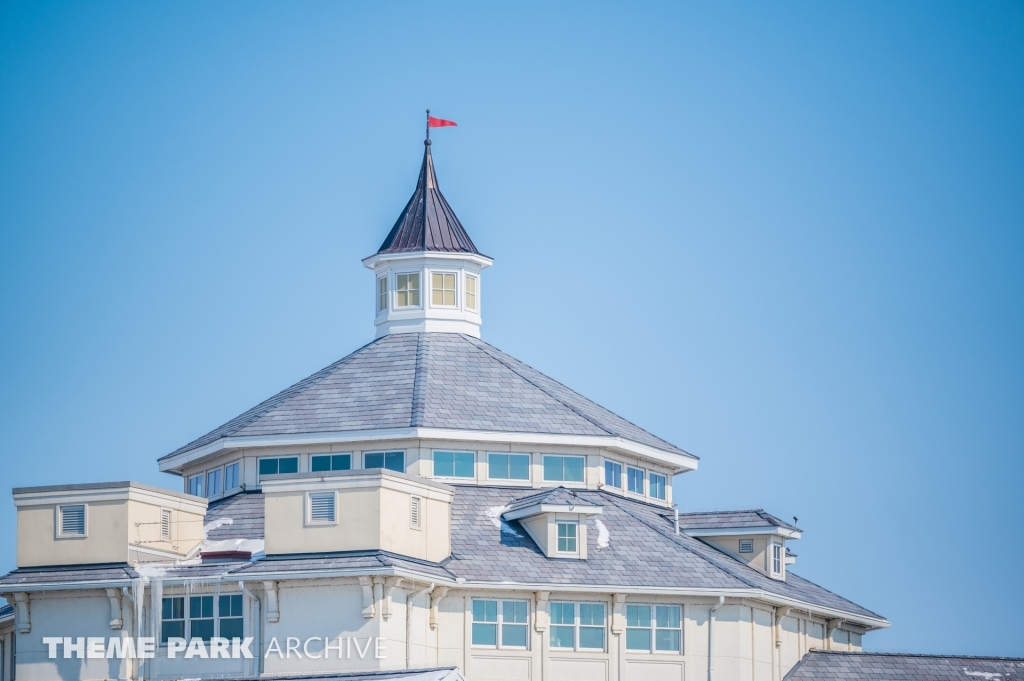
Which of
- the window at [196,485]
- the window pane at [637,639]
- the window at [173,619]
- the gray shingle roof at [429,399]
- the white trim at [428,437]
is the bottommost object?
the window pane at [637,639]

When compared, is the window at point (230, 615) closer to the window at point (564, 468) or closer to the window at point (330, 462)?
the window at point (330, 462)

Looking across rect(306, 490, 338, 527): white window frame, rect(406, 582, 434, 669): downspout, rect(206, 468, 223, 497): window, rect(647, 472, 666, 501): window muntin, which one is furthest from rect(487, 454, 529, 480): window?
rect(206, 468, 223, 497): window

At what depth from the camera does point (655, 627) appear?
65.4m

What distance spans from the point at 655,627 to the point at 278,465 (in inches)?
529

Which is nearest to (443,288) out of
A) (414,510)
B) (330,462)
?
(330,462)

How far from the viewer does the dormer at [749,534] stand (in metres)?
70.2

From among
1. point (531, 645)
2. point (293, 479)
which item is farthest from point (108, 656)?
point (531, 645)

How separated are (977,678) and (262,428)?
24.1 meters

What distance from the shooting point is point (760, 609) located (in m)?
66.9

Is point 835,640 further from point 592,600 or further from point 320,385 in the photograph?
point 320,385

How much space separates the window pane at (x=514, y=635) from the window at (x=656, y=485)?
10.5 m

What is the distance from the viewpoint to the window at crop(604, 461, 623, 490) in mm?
70625

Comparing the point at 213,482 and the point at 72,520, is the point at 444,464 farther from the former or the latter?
the point at 72,520

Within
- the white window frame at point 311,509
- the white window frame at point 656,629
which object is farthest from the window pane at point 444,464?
the white window frame at point 656,629
